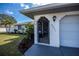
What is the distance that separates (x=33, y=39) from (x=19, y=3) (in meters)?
2.52

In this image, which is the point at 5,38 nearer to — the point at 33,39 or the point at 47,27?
the point at 33,39

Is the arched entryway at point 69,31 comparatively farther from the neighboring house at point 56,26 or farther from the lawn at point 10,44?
the lawn at point 10,44

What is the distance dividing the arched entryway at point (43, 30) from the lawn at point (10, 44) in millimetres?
1847

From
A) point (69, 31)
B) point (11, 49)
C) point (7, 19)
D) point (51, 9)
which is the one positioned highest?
Answer: point (51, 9)

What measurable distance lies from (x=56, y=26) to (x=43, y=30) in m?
0.88

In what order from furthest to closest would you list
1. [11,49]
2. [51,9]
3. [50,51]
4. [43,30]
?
[43,30] → [51,9] → [50,51] → [11,49]

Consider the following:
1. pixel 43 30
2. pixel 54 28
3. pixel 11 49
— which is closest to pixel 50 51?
pixel 54 28

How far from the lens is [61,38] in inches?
466

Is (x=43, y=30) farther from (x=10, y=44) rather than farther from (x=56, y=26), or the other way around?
(x=10, y=44)

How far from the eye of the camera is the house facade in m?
11.4

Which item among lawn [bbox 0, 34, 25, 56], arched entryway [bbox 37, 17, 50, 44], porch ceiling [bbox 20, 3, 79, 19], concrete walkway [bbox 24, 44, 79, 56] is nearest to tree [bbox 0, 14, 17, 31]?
lawn [bbox 0, 34, 25, 56]

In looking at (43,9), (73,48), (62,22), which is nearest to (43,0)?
(43,9)

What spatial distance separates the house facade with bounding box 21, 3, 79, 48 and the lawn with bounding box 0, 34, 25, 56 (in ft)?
5.13

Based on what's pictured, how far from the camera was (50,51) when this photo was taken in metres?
10.7
